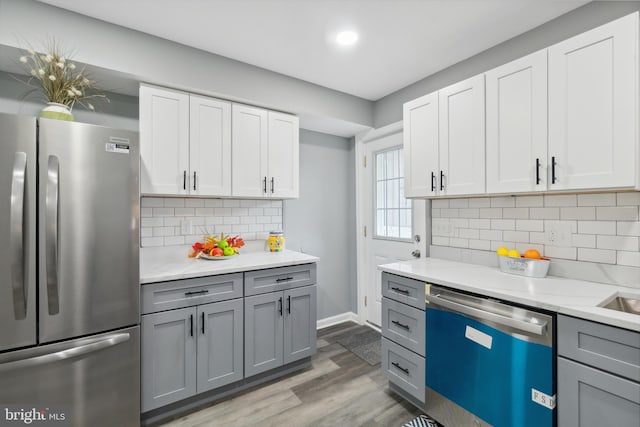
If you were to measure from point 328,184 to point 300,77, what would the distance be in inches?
49.9

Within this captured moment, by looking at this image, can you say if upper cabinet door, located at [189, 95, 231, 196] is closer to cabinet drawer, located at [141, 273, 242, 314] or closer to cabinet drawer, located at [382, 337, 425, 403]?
cabinet drawer, located at [141, 273, 242, 314]

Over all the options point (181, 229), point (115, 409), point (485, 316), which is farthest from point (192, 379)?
point (485, 316)

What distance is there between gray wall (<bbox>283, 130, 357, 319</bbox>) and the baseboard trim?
47 millimetres

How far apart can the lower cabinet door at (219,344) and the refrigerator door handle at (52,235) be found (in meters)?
0.78

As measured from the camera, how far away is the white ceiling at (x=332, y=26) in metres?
1.75

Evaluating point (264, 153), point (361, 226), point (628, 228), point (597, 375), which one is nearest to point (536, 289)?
point (597, 375)

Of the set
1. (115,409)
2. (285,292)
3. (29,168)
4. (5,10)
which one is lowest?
(115,409)

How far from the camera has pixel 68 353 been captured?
59.0 inches

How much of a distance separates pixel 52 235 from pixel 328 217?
2.51 metres

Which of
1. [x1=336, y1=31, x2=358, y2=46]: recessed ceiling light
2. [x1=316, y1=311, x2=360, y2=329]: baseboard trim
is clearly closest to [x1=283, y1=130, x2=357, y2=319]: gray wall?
[x1=316, y1=311, x2=360, y2=329]: baseboard trim

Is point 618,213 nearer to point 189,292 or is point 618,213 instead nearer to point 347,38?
point 347,38

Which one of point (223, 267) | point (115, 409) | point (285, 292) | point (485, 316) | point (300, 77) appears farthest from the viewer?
point (300, 77)

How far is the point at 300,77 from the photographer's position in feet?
8.81

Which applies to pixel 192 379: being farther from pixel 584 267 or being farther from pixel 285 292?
pixel 584 267
